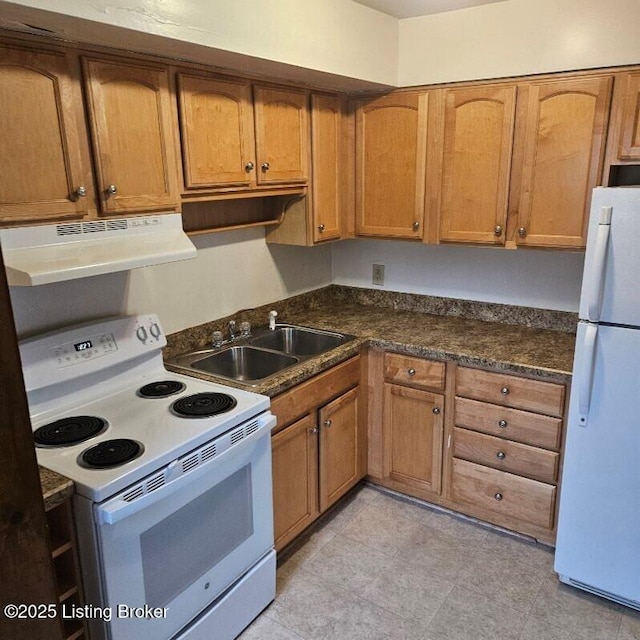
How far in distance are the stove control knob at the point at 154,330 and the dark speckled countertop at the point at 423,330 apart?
0.72ft

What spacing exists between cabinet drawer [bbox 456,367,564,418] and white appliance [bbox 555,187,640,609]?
0.19 metres

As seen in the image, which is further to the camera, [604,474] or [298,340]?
[298,340]

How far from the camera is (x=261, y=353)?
2.57 metres

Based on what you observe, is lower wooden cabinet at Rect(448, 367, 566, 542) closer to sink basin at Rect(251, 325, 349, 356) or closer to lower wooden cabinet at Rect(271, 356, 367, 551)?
lower wooden cabinet at Rect(271, 356, 367, 551)

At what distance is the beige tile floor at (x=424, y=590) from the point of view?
206 centimetres

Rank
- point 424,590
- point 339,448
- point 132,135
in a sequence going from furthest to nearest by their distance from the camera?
point 339,448 < point 424,590 < point 132,135

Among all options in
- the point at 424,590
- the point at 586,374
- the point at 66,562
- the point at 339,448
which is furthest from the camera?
the point at 339,448

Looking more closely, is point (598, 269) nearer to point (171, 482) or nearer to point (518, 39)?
point (518, 39)

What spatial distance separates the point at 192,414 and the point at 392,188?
62.2 inches

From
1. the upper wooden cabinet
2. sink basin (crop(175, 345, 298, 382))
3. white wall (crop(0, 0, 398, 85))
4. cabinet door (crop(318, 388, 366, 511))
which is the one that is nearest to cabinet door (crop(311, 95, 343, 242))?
the upper wooden cabinet

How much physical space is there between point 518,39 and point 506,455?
5.91 ft

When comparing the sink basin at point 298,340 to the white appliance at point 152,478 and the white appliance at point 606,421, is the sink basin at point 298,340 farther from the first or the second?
the white appliance at point 606,421

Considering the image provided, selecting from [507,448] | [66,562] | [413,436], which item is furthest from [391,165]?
[66,562]

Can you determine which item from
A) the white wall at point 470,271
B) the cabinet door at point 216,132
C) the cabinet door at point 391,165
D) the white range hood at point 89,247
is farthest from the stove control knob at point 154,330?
the white wall at point 470,271
